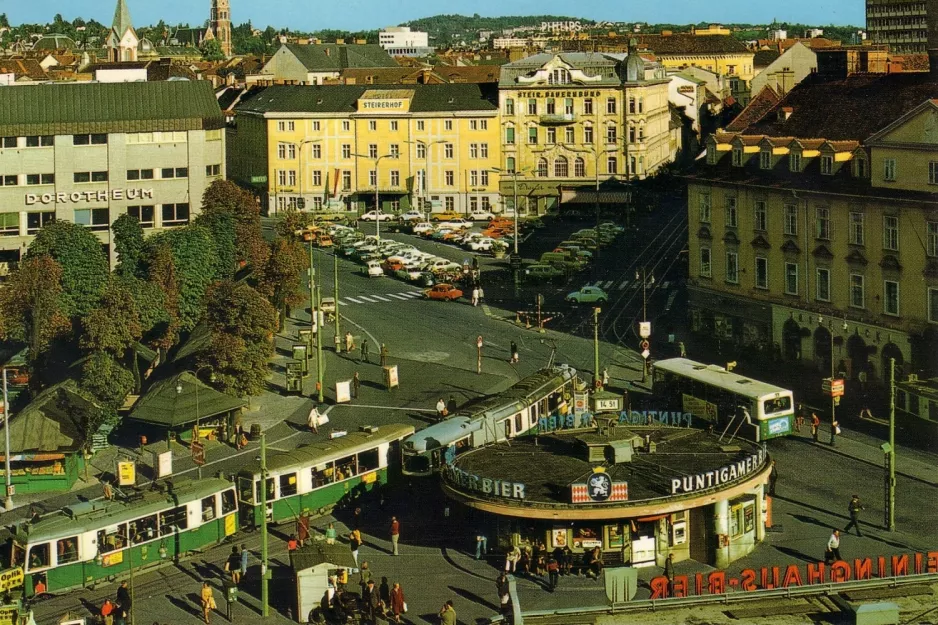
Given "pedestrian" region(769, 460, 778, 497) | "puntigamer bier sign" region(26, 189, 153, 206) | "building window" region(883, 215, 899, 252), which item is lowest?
"pedestrian" region(769, 460, 778, 497)

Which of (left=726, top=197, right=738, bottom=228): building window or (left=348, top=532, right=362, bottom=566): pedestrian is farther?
(left=726, top=197, right=738, bottom=228): building window

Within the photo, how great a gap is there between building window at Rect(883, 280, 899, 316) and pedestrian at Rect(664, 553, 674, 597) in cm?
2859

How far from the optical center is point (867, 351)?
270 feet

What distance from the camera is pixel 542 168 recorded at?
158625 mm

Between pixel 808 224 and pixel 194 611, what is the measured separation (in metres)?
45.2

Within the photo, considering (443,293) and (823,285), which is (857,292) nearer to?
(823,285)

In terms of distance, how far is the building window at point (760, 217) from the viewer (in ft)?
292

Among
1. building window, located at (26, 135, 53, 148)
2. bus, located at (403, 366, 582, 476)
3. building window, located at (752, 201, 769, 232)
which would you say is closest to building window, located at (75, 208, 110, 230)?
building window, located at (26, 135, 53, 148)

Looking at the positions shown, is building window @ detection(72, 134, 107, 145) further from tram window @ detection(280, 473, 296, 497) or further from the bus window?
the bus window

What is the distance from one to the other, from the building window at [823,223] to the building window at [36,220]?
175 ft

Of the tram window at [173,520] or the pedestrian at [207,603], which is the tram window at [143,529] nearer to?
the tram window at [173,520]

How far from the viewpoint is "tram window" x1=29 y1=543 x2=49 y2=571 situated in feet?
180

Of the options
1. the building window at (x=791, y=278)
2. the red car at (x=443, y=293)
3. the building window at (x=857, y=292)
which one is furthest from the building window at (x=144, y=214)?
the building window at (x=857, y=292)

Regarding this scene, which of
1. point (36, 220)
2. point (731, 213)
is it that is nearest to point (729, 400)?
point (731, 213)
